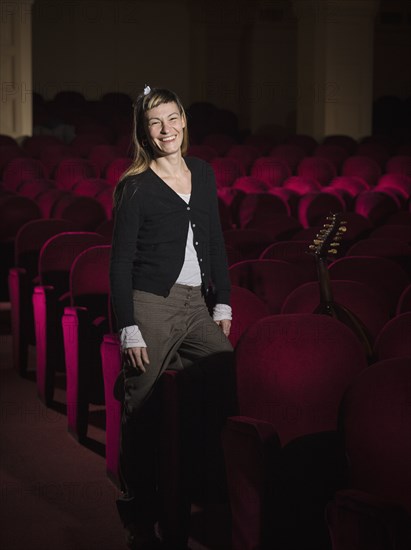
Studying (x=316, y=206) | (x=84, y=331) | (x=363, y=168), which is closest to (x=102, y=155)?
(x=363, y=168)

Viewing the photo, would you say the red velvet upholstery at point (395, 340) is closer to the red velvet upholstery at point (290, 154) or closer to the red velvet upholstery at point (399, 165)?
the red velvet upholstery at point (399, 165)

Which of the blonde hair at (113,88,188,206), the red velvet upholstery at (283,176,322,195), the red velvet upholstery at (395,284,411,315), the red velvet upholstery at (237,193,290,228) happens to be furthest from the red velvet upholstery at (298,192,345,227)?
the blonde hair at (113,88,188,206)

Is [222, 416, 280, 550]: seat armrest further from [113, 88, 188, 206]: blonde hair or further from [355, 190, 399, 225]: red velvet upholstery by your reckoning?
[355, 190, 399, 225]: red velvet upholstery

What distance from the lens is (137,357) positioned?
2492mm

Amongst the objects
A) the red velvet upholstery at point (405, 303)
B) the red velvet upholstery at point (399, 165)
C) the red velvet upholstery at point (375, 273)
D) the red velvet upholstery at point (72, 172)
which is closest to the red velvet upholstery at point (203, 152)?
the red velvet upholstery at point (72, 172)

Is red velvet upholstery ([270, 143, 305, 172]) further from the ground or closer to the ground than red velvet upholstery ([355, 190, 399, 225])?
further from the ground

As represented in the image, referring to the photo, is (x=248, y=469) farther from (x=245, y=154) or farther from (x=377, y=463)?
(x=245, y=154)

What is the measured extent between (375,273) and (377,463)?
5.72 feet

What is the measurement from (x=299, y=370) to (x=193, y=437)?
0.34 meters

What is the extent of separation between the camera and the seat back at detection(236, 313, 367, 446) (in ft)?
8.11

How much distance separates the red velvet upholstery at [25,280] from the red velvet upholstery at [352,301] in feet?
5.82

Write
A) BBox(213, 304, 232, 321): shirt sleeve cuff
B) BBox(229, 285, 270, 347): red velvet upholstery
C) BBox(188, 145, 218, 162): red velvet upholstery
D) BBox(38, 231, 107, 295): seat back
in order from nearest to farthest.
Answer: BBox(213, 304, 232, 321): shirt sleeve cuff
BBox(229, 285, 270, 347): red velvet upholstery
BBox(38, 231, 107, 295): seat back
BBox(188, 145, 218, 162): red velvet upholstery

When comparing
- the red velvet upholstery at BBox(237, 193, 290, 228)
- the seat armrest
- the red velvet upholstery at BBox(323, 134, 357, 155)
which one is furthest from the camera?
the red velvet upholstery at BBox(323, 134, 357, 155)

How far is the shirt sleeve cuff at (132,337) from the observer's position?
2.48m
